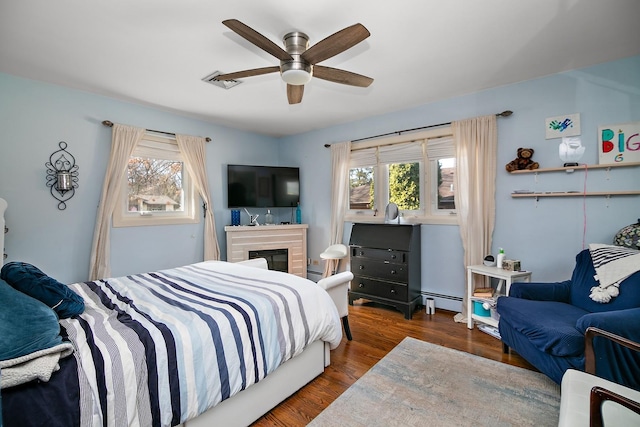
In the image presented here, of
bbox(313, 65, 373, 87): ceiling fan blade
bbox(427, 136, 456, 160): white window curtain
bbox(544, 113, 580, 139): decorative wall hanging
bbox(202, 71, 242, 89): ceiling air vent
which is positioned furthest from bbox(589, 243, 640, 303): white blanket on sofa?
bbox(202, 71, 242, 89): ceiling air vent

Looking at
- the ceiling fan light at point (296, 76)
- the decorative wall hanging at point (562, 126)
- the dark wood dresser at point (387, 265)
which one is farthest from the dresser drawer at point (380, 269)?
the ceiling fan light at point (296, 76)

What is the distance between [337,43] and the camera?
179 cm

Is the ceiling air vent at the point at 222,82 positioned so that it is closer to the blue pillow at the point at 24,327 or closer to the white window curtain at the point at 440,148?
the blue pillow at the point at 24,327

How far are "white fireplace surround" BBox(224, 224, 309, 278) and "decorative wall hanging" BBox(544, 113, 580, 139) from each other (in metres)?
3.25

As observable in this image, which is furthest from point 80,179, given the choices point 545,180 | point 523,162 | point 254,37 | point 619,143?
A: point 619,143

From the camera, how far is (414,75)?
9.40ft

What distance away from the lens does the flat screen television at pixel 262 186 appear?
450cm

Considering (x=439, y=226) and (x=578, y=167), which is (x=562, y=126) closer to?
(x=578, y=167)

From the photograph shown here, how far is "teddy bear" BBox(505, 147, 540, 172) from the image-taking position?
2961mm

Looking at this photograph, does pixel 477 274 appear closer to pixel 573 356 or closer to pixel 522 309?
pixel 522 309

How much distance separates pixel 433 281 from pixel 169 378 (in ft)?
10.5

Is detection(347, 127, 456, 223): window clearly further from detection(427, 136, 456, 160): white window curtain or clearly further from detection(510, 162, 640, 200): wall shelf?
detection(510, 162, 640, 200): wall shelf

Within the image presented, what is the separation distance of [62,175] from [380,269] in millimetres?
3622

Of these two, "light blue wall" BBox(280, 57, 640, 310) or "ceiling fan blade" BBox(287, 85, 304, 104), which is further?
"light blue wall" BBox(280, 57, 640, 310)
